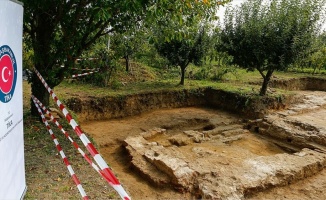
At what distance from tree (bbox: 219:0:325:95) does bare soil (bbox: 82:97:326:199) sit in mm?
2581

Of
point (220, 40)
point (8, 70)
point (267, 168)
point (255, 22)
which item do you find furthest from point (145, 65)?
point (8, 70)

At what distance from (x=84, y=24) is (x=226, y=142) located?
5193mm

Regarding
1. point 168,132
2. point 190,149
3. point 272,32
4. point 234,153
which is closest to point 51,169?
point 190,149

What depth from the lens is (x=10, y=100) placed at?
2553 mm

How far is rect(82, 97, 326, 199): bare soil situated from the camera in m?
5.44

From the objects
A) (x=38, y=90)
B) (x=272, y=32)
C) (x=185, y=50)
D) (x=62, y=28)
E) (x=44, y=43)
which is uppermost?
(x=272, y=32)

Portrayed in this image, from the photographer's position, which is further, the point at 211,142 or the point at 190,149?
the point at 211,142

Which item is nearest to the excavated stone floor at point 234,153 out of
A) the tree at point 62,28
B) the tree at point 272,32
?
the tree at point 272,32

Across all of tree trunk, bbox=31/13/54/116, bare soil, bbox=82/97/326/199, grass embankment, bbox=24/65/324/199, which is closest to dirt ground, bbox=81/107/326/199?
bare soil, bbox=82/97/326/199

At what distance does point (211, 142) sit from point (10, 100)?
6.27 meters

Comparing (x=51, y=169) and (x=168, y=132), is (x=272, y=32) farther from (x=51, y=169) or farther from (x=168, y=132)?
(x=51, y=169)

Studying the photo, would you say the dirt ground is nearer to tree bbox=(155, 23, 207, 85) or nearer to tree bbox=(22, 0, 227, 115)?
tree bbox=(155, 23, 207, 85)

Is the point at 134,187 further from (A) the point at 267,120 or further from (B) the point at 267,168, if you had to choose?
(A) the point at 267,120

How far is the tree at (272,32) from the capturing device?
382 inches
